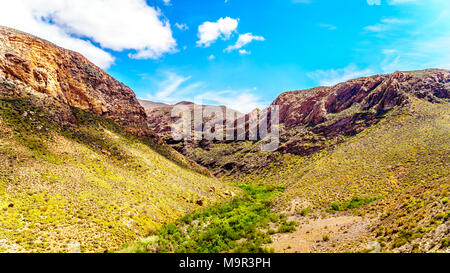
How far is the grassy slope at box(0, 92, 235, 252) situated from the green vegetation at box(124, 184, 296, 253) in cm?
209

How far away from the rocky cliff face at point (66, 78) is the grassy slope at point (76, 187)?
16.0 feet

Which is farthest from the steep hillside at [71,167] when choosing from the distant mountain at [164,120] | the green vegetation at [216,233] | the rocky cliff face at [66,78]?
the distant mountain at [164,120]

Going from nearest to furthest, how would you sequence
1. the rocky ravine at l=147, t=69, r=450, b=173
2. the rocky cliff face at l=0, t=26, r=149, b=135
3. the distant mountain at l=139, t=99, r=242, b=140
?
the rocky cliff face at l=0, t=26, r=149, b=135 → the rocky ravine at l=147, t=69, r=450, b=173 → the distant mountain at l=139, t=99, r=242, b=140

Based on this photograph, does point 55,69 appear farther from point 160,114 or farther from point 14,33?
point 160,114

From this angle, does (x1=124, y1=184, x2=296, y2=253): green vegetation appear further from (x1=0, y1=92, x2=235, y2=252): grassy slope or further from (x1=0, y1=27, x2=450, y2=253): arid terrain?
(x1=0, y1=92, x2=235, y2=252): grassy slope

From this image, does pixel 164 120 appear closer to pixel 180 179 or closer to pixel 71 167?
pixel 180 179

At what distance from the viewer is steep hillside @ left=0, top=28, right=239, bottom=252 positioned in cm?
1609

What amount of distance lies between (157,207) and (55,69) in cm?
3544

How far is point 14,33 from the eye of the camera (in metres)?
34.5

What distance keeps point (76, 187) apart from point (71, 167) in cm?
420

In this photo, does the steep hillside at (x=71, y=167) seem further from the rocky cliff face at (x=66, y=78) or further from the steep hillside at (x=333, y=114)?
the steep hillside at (x=333, y=114)

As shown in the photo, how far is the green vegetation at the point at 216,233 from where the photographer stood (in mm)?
18062

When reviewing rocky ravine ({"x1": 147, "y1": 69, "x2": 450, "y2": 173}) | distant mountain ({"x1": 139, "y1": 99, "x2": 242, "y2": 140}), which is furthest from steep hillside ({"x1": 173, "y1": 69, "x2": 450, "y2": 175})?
distant mountain ({"x1": 139, "y1": 99, "x2": 242, "y2": 140})
